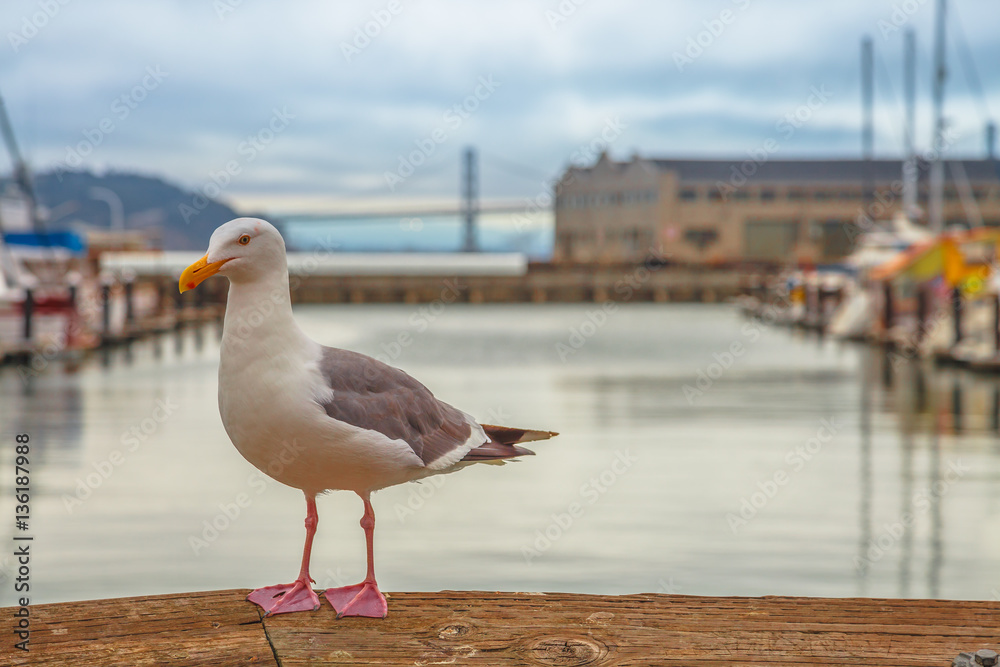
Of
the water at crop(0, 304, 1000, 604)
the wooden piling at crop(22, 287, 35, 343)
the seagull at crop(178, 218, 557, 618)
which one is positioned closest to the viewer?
the seagull at crop(178, 218, 557, 618)

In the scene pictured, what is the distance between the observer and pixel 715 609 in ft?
11.1

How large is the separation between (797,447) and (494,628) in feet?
30.1

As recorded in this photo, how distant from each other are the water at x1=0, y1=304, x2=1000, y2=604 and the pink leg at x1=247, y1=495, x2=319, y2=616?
3.04m

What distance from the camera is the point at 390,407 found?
132 inches

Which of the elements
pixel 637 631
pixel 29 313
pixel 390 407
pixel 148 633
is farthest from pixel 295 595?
pixel 29 313

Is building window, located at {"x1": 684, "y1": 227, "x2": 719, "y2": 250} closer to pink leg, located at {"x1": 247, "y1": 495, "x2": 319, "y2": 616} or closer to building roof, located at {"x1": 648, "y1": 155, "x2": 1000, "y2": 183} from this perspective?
building roof, located at {"x1": 648, "y1": 155, "x2": 1000, "y2": 183}

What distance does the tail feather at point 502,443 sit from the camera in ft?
11.2

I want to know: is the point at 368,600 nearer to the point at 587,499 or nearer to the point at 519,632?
the point at 519,632

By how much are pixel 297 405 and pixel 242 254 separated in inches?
16.7

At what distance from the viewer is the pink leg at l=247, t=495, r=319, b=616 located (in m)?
3.38

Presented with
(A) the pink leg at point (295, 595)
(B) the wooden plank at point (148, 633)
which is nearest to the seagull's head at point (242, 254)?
(A) the pink leg at point (295, 595)

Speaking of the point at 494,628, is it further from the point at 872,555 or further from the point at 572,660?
the point at 872,555

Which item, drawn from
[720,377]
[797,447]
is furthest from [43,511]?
[720,377]

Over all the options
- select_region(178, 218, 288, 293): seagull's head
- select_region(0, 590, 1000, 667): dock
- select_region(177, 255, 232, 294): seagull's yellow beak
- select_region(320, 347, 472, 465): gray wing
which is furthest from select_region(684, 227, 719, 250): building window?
select_region(177, 255, 232, 294): seagull's yellow beak
